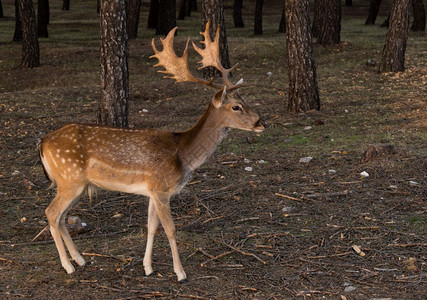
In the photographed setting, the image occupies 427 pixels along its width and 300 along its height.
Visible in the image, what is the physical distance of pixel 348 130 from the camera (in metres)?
12.0

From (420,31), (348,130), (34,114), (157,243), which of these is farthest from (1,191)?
(420,31)

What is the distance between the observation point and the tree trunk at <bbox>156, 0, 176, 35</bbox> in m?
Answer: 27.8

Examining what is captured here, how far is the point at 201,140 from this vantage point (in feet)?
21.8

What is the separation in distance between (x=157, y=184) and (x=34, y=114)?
839cm

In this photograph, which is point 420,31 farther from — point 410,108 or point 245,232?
point 245,232

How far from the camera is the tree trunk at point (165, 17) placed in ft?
91.3

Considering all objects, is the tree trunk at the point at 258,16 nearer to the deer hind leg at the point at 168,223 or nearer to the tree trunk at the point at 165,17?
the tree trunk at the point at 165,17

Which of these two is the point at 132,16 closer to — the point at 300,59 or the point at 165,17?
the point at 165,17

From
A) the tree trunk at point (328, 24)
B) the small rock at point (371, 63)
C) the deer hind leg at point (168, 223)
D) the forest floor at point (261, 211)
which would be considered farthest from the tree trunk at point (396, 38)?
the deer hind leg at point (168, 223)

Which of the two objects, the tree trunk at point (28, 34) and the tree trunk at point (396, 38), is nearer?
the tree trunk at point (396, 38)

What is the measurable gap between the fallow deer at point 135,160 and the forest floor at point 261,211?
0.41 metres

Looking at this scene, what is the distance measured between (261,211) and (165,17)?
21.1 metres

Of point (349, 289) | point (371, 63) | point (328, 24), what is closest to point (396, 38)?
point (371, 63)

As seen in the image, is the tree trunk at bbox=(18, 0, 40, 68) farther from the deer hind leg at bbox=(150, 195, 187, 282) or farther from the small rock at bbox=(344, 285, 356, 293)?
the small rock at bbox=(344, 285, 356, 293)
